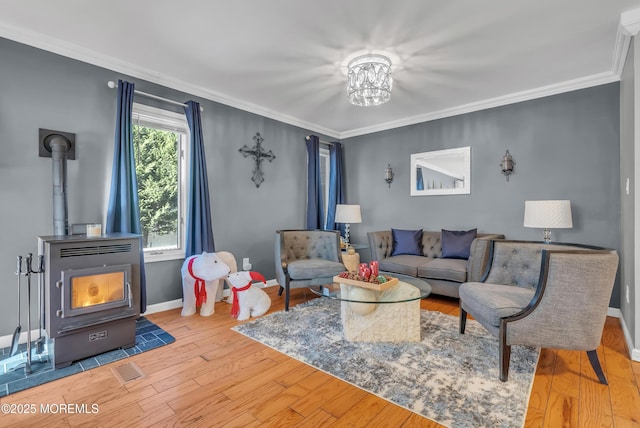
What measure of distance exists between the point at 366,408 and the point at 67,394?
1.81 metres

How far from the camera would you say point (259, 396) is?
→ 1860mm

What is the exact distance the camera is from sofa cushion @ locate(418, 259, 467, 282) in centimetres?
351

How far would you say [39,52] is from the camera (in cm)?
264

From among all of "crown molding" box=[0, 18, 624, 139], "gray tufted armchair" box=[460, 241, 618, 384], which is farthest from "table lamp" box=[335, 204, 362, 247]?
"gray tufted armchair" box=[460, 241, 618, 384]

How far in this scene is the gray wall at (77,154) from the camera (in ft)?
8.25

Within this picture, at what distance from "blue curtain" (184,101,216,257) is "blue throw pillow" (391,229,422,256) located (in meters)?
2.57

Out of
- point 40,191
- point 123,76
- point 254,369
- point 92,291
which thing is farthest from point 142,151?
point 254,369

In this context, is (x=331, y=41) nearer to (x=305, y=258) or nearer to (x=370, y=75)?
(x=370, y=75)

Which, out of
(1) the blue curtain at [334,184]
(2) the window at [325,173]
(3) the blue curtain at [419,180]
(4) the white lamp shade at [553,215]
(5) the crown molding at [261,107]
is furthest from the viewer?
(2) the window at [325,173]

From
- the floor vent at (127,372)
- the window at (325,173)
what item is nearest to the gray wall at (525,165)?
the window at (325,173)

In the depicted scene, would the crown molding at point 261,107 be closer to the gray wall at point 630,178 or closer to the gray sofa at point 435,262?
the gray wall at point 630,178

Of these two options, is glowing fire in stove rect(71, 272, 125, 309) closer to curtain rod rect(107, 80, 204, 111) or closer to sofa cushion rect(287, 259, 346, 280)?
sofa cushion rect(287, 259, 346, 280)

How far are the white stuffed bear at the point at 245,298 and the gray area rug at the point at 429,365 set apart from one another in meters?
0.16

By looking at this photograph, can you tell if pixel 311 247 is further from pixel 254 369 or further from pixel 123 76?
pixel 123 76
